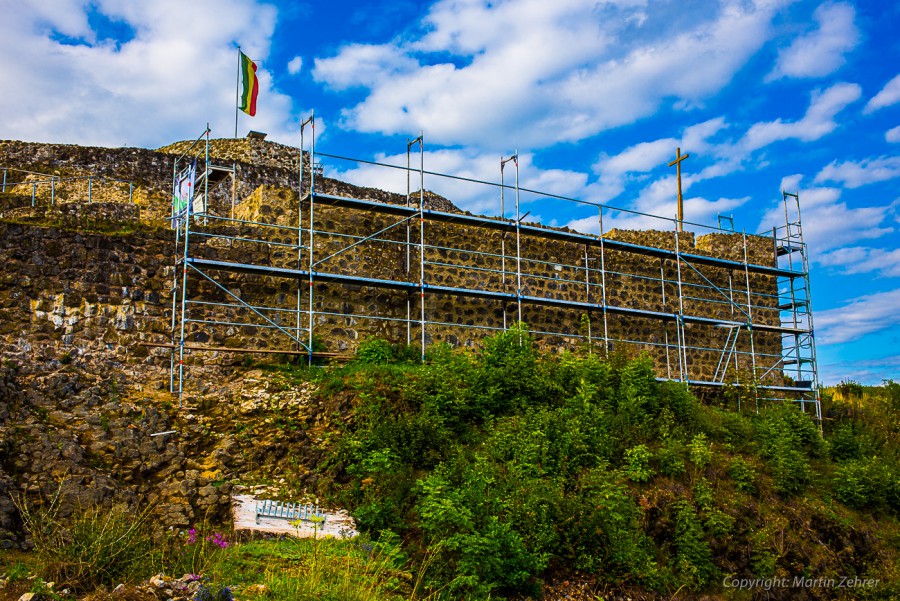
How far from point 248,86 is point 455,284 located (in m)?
8.37

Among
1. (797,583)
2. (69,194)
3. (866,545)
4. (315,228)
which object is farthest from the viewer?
(69,194)

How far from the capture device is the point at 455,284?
637 inches

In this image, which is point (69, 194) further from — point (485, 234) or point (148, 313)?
point (485, 234)

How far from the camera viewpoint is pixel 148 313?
1276 cm

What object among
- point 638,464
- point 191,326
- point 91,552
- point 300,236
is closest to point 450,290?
point 300,236

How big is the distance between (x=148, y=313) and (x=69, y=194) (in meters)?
7.77

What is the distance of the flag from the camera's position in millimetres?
20812

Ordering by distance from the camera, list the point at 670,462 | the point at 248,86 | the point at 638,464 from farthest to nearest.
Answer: the point at 248,86 < the point at 670,462 < the point at 638,464

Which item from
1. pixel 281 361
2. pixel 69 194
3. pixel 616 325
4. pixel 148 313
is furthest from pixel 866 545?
pixel 69 194

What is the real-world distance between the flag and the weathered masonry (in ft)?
6.21

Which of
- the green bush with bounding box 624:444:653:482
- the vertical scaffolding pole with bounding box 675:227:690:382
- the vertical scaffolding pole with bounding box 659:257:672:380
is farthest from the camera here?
the vertical scaffolding pole with bounding box 675:227:690:382

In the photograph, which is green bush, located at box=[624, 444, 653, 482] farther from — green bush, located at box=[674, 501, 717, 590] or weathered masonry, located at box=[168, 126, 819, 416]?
weathered masonry, located at box=[168, 126, 819, 416]

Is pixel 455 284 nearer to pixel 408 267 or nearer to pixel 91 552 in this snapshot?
pixel 408 267

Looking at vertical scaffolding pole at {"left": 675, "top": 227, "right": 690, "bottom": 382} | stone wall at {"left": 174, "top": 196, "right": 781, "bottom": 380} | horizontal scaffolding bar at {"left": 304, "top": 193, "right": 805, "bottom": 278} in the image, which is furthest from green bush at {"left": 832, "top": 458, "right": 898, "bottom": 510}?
horizontal scaffolding bar at {"left": 304, "top": 193, "right": 805, "bottom": 278}
